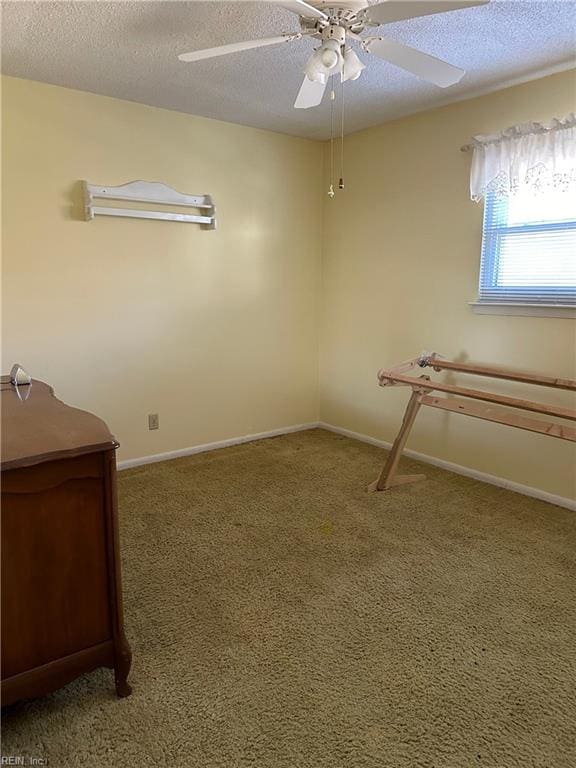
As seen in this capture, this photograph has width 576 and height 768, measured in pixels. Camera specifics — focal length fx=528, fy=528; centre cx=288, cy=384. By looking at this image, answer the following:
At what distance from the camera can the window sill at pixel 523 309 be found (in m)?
2.84

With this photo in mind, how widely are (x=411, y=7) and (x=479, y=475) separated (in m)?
2.62

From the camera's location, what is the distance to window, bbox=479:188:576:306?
2.81m

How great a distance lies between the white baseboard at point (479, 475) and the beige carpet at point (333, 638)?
80 millimetres

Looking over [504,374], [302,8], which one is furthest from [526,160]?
[302,8]

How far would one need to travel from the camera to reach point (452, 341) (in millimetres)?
3430

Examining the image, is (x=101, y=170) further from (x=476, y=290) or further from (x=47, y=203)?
(x=476, y=290)

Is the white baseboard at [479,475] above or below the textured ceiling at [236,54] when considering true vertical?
below

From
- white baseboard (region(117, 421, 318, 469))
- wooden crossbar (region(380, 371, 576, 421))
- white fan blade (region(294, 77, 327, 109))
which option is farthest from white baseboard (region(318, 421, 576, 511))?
white fan blade (region(294, 77, 327, 109))

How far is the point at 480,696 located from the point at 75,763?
1.18 m

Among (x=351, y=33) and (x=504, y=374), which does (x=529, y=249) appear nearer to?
(x=504, y=374)

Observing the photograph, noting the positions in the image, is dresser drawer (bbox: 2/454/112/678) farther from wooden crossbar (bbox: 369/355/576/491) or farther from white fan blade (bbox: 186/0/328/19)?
wooden crossbar (bbox: 369/355/576/491)

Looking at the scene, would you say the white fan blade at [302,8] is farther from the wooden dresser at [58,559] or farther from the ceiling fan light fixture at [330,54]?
the wooden dresser at [58,559]

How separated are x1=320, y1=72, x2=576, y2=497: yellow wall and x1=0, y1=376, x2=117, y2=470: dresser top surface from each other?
2.45m

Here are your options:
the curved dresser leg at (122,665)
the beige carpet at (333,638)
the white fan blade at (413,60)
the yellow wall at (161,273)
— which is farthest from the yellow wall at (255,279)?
the curved dresser leg at (122,665)
